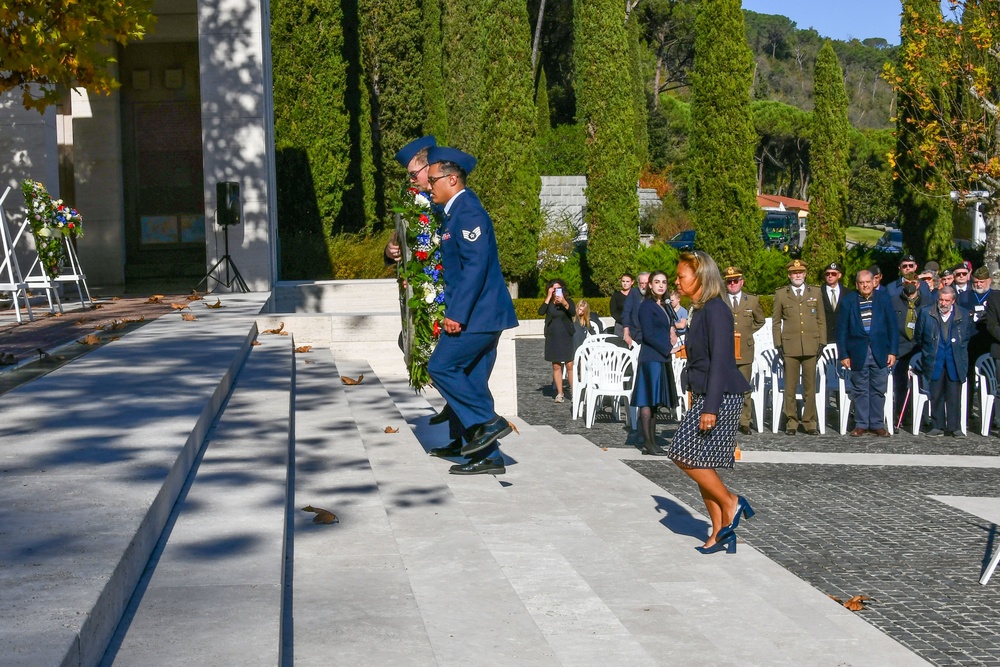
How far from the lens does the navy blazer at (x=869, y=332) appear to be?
483 inches

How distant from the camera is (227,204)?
1684 cm

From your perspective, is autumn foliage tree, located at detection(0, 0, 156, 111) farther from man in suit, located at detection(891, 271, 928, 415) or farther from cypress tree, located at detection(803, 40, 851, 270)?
cypress tree, located at detection(803, 40, 851, 270)

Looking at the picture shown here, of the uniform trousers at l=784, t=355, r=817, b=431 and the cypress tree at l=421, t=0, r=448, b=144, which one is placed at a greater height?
the cypress tree at l=421, t=0, r=448, b=144

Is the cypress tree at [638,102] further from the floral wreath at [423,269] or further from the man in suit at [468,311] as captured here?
the man in suit at [468,311]

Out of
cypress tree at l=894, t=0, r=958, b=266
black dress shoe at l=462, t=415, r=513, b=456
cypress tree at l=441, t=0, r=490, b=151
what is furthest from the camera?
cypress tree at l=441, t=0, r=490, b=151

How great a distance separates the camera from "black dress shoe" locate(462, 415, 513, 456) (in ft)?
23.5

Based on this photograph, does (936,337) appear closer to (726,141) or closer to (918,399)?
(918,399)

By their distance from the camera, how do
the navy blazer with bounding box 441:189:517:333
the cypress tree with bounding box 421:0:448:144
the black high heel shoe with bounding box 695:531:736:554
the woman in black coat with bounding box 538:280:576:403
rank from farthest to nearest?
the cypress tree with bounding box 421:0:448:144 < the woman in black coat with bounding box 538:280:576:403 < the navy blazer with bounding box 441:189:517:333 < the black high heel shoe with bounding box 695:531:736:554

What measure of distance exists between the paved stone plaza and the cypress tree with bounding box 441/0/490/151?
22.3 metres

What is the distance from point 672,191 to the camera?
48969 millimetres

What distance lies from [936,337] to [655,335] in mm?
3932

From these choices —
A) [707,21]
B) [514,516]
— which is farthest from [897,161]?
[514,516]

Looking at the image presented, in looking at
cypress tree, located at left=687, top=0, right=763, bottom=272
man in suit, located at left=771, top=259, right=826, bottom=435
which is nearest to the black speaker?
man in suit, located at left=771, top=259, right=826, bottom=435

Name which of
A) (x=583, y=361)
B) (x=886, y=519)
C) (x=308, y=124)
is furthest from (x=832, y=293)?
(x=308, y=124)
